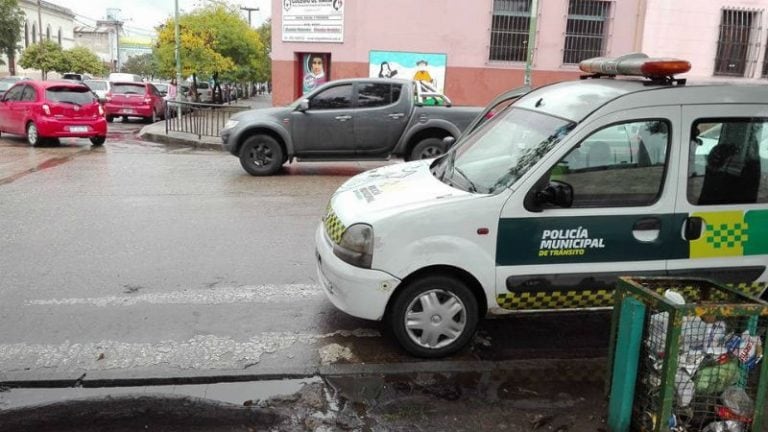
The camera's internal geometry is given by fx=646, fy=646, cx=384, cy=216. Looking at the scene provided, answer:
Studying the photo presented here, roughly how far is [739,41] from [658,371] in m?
19.6

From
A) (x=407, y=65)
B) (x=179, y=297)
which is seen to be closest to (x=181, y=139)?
(x=407, y=65)

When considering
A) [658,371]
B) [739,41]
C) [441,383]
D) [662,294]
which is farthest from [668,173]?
[739,41]

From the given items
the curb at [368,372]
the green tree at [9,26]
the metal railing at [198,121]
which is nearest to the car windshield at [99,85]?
the metal railing at [198,121]

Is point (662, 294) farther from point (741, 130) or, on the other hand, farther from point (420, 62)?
point (420, 62)

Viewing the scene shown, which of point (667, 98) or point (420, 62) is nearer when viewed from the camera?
point (667, 98)

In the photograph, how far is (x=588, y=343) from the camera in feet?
15.8

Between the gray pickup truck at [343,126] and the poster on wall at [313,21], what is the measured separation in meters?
8.54

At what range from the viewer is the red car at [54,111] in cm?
1527

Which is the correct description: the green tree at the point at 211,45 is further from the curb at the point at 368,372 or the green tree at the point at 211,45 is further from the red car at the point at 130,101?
the curb at the point at 368,372

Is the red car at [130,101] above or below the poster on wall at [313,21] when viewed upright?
below

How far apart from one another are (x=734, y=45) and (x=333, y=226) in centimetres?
1904

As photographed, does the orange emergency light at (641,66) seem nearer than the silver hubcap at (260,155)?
Yes

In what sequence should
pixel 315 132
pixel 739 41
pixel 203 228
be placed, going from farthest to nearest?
pixel 739 41 → pixel 315 132 → pixel 203 228

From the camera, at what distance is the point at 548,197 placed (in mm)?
4129
